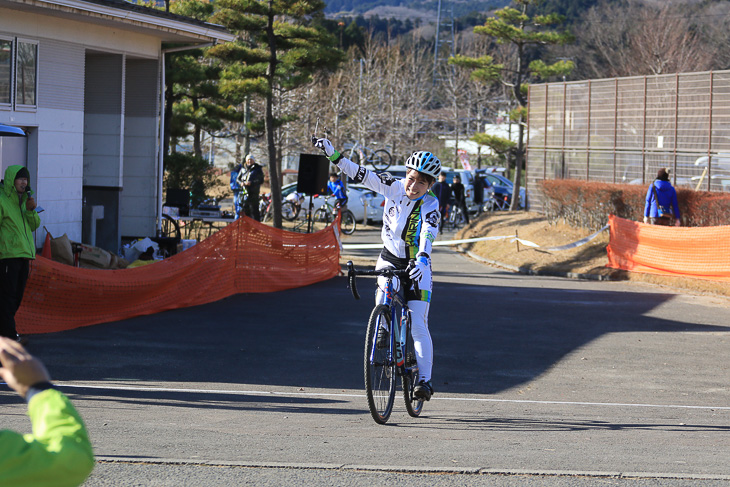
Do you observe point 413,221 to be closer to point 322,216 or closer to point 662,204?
point 662,204

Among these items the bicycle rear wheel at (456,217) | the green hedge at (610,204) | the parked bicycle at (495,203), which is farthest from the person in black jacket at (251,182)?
the parked bicycle at (495,203)

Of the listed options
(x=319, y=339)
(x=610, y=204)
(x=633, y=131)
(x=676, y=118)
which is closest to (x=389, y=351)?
(x=319, y=339)

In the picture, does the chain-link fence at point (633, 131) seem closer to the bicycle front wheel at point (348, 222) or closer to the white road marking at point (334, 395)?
the bicycle front wheel at point (348, 222)

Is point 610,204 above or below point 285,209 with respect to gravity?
above

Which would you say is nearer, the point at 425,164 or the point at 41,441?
the point at 41,441

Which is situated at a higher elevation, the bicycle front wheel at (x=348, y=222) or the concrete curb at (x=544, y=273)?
the bicycle front wheel at (x=348, y=222)

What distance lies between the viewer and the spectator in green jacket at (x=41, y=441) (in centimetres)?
231

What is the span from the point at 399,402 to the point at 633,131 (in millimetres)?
20406

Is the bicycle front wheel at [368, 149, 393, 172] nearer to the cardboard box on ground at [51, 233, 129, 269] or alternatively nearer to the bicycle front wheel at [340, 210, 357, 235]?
the bicycle front wheel at [340, 210, 357, 235]

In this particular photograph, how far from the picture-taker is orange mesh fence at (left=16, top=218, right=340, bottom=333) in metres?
11.0

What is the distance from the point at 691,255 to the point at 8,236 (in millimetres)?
13012

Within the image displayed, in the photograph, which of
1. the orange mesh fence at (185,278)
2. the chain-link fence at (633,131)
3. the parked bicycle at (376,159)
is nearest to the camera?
the orange mesh fence at (185,278)

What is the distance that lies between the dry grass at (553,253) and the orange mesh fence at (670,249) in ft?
1.02

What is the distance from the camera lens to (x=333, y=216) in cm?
3112
